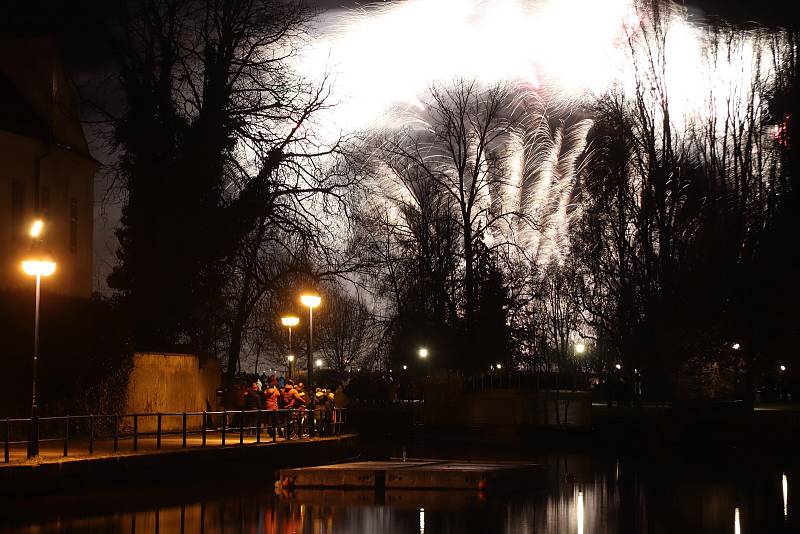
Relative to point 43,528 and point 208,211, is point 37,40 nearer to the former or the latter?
point 208,211

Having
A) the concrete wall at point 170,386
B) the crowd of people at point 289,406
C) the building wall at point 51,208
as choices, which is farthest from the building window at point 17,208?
the crowd of people at point 289,406

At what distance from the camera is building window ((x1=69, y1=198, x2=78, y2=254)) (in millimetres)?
47725

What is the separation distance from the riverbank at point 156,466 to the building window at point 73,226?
1577 cm

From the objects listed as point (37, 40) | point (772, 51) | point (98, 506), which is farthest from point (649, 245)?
point (98, 506)

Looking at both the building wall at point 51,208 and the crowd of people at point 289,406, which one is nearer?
the crowd of people at point 289,406

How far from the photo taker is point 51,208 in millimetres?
45906

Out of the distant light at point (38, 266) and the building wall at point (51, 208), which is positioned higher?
→ the building wall at point (51, 208)

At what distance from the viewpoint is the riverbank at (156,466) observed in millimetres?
23312

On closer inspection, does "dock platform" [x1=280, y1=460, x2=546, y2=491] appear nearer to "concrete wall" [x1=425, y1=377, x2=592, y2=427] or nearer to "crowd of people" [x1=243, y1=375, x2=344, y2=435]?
"crowd of people" [x1=243, y1=375, x2=344, y2=435]

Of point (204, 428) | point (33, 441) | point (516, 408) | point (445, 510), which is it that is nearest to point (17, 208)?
point (204, 428)

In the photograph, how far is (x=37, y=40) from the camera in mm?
46906

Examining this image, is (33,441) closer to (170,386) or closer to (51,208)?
(170,386)

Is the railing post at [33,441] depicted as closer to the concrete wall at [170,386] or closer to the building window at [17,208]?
the concrete wall at [170,386]

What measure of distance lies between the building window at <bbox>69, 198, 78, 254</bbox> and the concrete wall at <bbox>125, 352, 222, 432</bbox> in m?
7.04
